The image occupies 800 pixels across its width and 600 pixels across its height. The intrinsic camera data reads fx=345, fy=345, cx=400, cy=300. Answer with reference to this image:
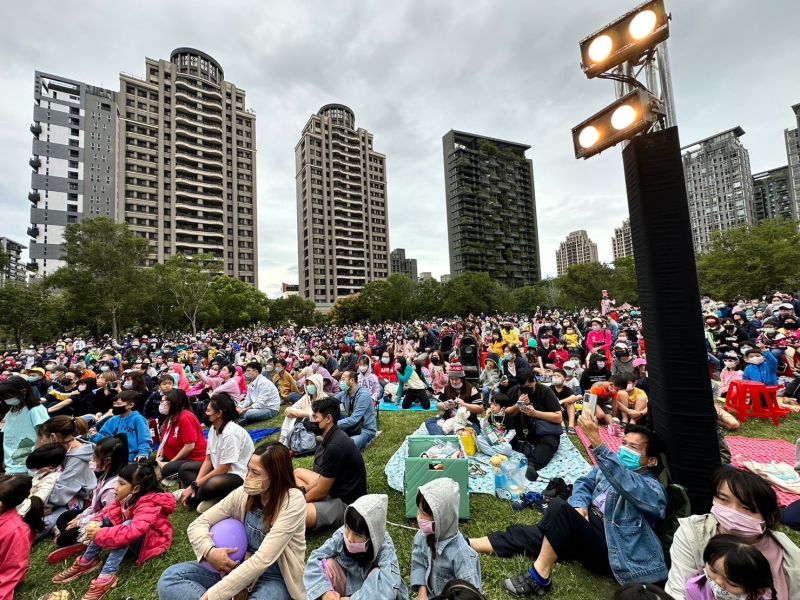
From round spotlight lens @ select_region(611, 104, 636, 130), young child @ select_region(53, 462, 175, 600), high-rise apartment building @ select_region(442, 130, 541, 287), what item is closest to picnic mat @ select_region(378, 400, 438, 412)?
young child @ select_region(53, 462, 175, 600)

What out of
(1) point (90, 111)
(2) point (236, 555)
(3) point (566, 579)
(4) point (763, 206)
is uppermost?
(1) point (90, 111)

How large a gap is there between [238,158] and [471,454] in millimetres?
74272

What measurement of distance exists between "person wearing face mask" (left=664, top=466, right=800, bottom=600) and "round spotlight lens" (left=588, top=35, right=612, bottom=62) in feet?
10.1

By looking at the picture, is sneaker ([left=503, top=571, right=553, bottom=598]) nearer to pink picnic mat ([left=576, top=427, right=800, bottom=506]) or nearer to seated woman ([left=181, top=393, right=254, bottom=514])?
pink picnic mat ([left=576, top=427, right=800, bottom=506])

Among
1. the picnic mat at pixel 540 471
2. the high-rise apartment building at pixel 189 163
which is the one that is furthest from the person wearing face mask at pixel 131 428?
the high-rise apartment building at pixel 189 163

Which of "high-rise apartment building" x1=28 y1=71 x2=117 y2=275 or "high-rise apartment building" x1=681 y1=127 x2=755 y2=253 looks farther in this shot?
"high-rise apartment building" x1=681 y1=127 x2=755 y2=253

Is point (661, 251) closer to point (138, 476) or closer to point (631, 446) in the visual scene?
point (631, 446)

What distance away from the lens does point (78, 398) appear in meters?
6.97

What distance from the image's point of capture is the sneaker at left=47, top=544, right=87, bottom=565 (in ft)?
11.5

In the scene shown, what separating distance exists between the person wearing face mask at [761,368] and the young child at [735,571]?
6.49 m

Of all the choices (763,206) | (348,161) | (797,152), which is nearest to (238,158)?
(348,161)

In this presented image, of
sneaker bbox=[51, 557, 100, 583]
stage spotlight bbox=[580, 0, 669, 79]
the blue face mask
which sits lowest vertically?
sneaker bbox=[51, 557, 100, 583]

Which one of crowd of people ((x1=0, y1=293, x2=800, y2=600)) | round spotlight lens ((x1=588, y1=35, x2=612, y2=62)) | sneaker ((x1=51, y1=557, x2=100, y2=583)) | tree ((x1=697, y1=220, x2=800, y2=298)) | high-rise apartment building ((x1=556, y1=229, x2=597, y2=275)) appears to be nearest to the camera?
crowd of people ((x1=0, y1=293, x2=800, y2=600))

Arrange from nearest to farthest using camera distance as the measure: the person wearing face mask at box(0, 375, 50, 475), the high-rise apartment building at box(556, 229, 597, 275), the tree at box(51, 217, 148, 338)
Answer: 1. the person wearing face mask at box(0, 375, 50, 475)
2. the tree at box(51, 217, 148, 338)
3. the high-rise apartment building at box(556, 229, 597, 275)
